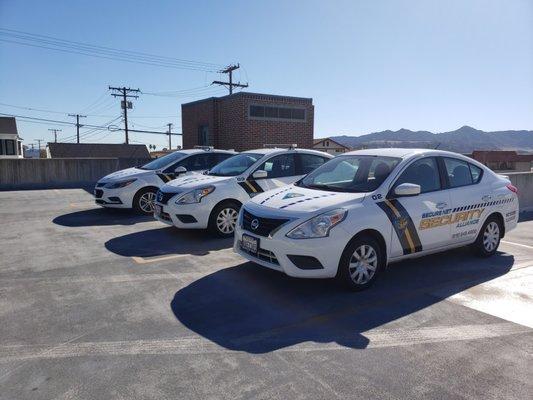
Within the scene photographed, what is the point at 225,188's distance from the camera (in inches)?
305

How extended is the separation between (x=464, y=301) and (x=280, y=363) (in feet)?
8.42

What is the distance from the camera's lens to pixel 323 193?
546 cm

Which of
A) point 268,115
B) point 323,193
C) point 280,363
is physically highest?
point 268,115

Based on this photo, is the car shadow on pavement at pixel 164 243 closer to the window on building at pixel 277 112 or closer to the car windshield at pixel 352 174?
the car windshield at pixel 352 174

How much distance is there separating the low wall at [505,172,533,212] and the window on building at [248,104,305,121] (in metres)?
10.6

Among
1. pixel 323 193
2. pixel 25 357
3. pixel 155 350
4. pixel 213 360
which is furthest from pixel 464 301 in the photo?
pixel 25 357

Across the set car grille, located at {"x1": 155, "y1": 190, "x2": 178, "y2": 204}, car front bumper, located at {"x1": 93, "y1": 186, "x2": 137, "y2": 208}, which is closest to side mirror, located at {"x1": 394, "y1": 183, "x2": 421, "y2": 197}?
car grille, located at {"x1": 155, "y1": 190, "x2": 178, "y2": 204}

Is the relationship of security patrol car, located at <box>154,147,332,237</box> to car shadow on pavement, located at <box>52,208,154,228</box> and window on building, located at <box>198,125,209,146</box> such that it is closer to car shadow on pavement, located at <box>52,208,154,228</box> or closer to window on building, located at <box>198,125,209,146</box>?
car shadow on pavement, located at <box>52,208,154,228</box>

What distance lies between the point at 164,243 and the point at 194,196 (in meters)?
0.97

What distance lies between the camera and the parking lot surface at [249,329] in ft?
10.4

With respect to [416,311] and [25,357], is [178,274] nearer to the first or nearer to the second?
[25,357]

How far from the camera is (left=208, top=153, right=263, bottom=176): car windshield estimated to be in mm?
8352

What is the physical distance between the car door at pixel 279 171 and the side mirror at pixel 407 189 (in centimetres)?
318

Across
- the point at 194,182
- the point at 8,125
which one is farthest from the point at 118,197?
the point at 8,125
